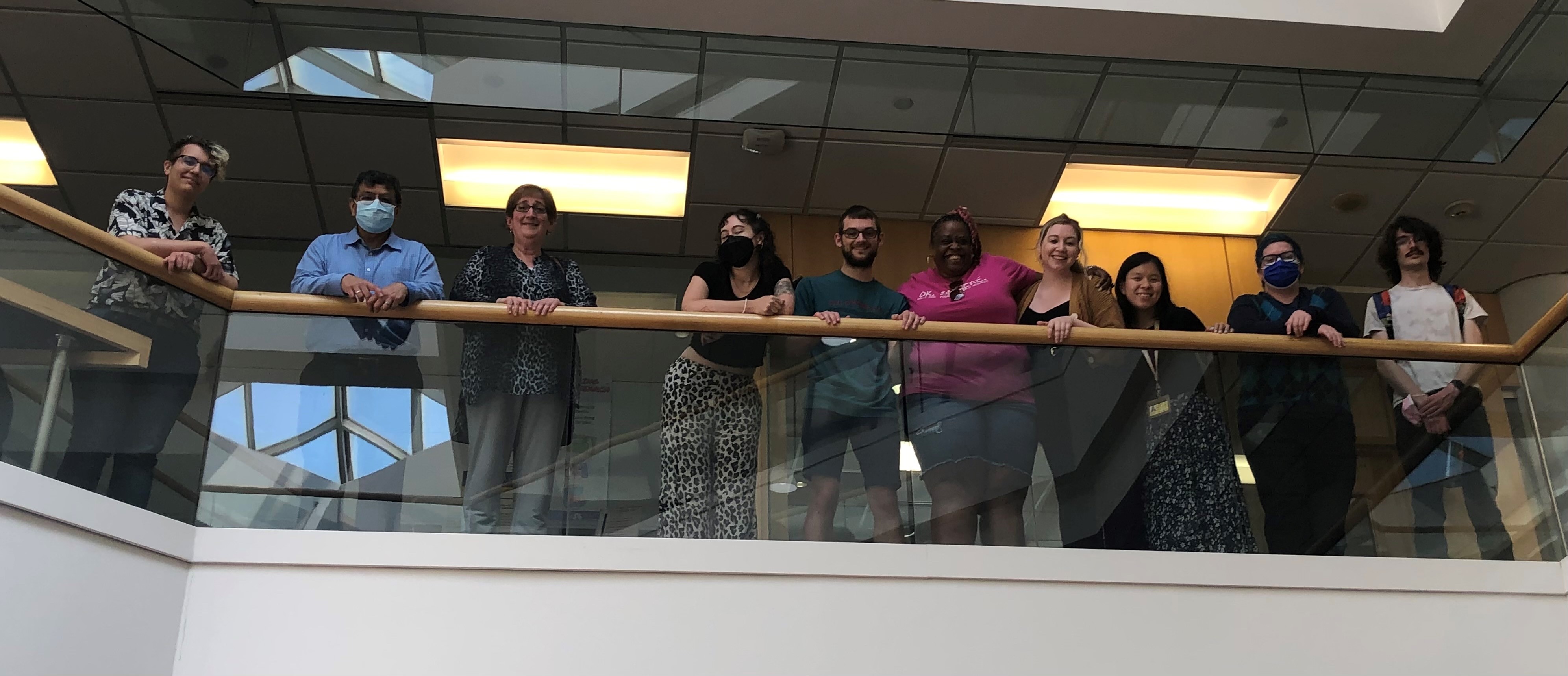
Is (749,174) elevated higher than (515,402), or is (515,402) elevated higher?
(749,174)

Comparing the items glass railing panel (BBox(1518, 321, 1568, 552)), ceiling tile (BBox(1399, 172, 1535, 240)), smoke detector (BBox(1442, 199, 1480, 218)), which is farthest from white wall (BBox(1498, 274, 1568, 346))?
glass railing panel (BBox(1518, 321, 1568, 552))

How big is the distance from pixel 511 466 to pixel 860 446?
113cm

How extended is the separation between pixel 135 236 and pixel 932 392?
8.66ft

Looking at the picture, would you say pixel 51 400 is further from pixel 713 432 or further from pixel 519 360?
pixel 713 432

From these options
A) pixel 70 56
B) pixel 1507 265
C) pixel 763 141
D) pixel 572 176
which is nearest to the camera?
pixel 70 56

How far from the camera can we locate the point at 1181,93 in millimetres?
6621

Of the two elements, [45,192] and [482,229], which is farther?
[482,229]

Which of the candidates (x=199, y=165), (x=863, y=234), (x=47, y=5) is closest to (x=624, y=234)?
(x=47, y=5)

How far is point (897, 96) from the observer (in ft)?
21.5

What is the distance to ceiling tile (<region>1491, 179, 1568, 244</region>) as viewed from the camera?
24.7 feet

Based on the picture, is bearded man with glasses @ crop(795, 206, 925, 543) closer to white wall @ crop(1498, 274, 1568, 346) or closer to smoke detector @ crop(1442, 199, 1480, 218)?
smoke detector @ crop(1442, 199, 1480, 218)

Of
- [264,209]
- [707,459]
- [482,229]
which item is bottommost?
[707,459]

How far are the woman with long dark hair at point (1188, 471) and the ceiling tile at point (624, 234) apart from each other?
14.4 ft

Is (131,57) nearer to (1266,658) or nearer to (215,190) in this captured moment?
(215,190)
